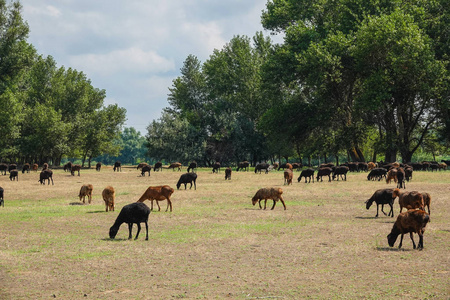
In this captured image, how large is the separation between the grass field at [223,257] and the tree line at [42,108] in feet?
168

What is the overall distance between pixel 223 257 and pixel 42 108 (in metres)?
71.7

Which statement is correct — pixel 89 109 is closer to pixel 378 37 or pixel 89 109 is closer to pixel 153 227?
pixel 378 37

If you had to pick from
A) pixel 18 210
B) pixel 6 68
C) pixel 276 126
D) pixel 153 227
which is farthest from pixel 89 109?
pixel 153 227

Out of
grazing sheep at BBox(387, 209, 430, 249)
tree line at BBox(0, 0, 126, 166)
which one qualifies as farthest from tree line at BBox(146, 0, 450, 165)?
grazing sheep at BBox(387, 209, 430, 249)

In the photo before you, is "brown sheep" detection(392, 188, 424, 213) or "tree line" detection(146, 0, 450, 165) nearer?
"brown sheep" detection(392, 188, 424, 213)

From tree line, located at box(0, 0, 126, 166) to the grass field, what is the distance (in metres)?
51.3

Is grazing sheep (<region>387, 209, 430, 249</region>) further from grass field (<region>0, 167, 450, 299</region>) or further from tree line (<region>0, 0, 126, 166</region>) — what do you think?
tree line (<region>0, 0, 126, 166</region>)

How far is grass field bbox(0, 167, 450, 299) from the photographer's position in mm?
10234

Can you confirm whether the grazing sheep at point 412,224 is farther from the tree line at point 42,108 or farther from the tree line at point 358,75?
the tree line at point 42,108

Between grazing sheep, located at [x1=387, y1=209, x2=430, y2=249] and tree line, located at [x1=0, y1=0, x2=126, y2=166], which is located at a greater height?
tree line, located at [x1=0, y1=0, x2=126, y2=166]

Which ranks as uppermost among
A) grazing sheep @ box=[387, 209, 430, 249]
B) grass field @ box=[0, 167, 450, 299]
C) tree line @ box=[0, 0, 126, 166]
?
tree line @ box=[0, 0, 126, 166]

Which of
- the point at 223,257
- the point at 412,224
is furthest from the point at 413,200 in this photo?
the point at 223,257

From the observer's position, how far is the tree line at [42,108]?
67.4 m

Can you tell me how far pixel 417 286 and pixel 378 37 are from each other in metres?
47.9
